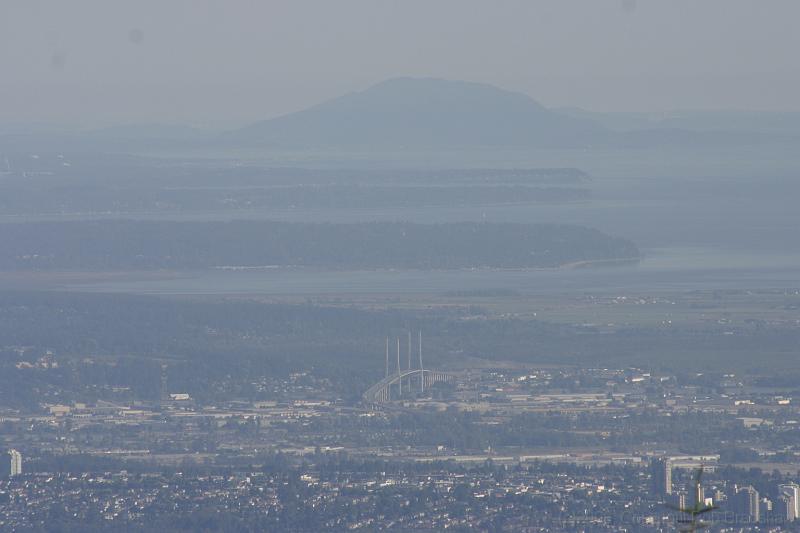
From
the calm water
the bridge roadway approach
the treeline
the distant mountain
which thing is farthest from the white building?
the distant mountain

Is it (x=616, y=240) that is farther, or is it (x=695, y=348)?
(x=616, y=240)

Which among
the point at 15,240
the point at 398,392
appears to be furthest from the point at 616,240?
the point at 398,392

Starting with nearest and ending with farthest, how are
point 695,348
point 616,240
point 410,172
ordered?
point 695,348
point 616,240
point 410,172

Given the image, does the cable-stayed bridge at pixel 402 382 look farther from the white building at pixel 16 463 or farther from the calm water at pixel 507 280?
the calm water at pixel 507 280

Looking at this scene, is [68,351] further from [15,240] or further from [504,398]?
[15,240]

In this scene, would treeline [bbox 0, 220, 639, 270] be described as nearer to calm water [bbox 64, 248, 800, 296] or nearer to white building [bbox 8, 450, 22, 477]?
calm water [bbox 64, 248, 800, 296]

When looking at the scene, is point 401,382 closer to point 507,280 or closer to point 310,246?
point 507,280

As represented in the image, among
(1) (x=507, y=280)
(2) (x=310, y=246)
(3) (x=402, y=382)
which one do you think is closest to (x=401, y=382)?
(3) (x=402, y=382)
